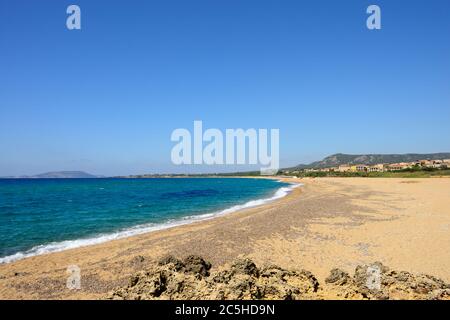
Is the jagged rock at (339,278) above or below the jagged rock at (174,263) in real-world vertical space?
below

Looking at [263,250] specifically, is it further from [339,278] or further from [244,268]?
[244,268]

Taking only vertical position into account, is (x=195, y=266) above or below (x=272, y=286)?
below

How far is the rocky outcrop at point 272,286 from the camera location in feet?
19.4

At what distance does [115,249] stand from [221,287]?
11.4m

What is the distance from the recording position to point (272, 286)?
6148 mm

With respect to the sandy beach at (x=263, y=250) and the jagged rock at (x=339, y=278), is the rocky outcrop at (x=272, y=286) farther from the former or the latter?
the sandy beach at (x=263, y=250)

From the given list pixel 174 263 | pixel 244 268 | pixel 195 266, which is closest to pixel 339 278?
pixel 244 268

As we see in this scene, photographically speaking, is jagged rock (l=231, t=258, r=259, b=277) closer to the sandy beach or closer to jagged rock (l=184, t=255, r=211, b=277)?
jagged rock (l=184, t=255, r=211, b=277)

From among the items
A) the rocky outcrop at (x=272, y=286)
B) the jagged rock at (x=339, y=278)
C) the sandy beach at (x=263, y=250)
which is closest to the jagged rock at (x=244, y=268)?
the rocky outcrop at (x=272, y=286)

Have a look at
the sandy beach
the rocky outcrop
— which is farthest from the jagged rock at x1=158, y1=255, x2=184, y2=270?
the sandy beach

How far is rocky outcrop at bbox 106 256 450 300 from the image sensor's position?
5.91 metres

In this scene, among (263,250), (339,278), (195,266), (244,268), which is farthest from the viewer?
(263,250)
